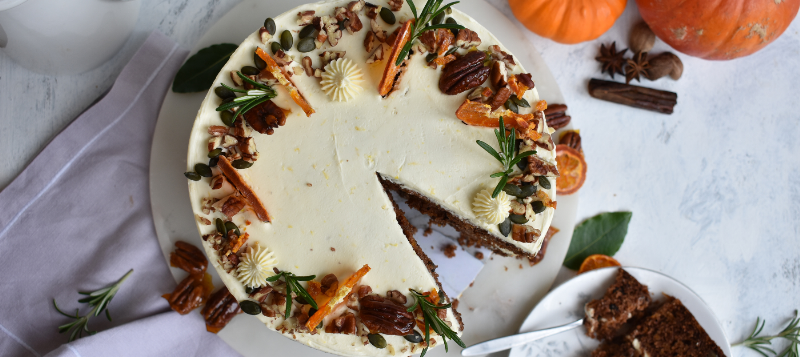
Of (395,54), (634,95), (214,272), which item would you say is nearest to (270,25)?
(395,54)

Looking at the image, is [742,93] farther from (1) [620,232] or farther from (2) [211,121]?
(2) [211,121]

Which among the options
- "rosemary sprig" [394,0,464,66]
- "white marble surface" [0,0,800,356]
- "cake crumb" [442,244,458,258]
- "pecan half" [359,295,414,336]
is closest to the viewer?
"rosemary sprig" [394,0,464,66]

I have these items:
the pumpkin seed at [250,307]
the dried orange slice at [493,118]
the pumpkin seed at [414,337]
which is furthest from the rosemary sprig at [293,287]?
the dried orange slice at [493,118]

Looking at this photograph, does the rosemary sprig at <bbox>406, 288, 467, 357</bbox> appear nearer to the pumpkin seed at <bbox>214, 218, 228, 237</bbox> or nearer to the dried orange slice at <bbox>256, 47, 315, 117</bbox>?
the pumpkin seed at <bbox>214, 218, 228, 237</bbox>

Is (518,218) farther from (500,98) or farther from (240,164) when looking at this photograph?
(240,164)

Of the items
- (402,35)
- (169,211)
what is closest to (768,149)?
(402,35)

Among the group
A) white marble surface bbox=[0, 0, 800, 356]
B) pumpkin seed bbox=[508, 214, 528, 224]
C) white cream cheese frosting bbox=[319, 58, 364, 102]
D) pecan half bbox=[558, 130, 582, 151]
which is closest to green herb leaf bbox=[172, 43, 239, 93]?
white cream cheese frosting bbox=[319, 58, 364, 102]

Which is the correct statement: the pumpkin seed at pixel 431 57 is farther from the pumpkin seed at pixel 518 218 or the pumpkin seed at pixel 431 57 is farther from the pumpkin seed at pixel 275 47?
the pumpkin seed at pixel 518 218
